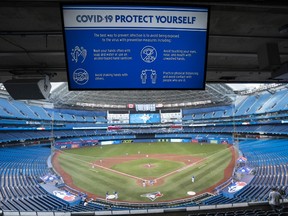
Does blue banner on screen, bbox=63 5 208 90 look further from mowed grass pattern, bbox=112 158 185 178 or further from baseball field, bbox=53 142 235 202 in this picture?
mowed grass pattern, bbox=112 158 185 178

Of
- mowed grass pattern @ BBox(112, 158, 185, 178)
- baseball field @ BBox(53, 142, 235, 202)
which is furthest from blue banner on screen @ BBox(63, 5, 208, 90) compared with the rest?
mowed grass pattern @ BBox(112, 158, 185, 178)

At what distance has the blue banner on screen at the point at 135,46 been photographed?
416 centimetres

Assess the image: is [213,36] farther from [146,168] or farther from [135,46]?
[146,168]

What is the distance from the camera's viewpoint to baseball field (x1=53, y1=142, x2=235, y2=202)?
79.9 feet

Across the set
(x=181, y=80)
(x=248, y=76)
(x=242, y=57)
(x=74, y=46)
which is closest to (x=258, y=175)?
(x=248, y=76)

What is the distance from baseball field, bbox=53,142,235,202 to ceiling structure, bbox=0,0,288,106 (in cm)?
1810

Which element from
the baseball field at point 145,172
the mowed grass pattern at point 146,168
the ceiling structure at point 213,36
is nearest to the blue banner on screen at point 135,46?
the ceiling structure at point 213,36

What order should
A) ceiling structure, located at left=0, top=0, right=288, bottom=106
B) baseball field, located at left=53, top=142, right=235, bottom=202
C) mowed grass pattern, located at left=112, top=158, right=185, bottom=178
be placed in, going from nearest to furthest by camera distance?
1. ceiling structure, located at left=0, top=0, right=288, bottom=106
2. baseball field, located at left=53, top=142, right=235, bottom=202
3. mowed grass pattern, located at left=112, top=158, right=185, bottom=178

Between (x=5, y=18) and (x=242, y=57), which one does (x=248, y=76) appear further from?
(x=5, y=18)

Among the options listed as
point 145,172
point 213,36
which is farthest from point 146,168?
point 213,36

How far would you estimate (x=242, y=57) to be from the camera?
6500 millimetres

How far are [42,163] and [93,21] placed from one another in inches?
1329

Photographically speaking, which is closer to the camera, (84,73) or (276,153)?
(84,73)

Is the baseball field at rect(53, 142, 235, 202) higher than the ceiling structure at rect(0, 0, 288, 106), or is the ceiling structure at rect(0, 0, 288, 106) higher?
the ceiling structure at rect(0, 0, 288, 106)
